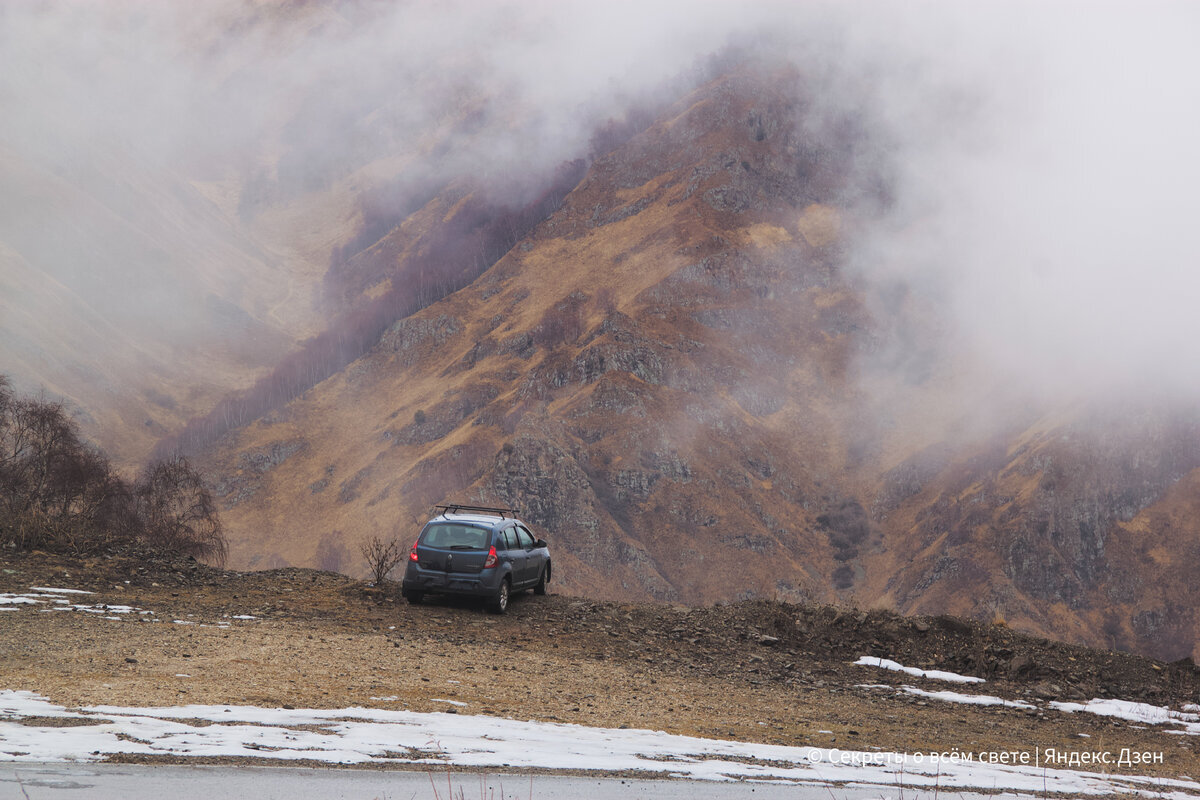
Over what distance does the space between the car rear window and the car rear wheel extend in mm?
770

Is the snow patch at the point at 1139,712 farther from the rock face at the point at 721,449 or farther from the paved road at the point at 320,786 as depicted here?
the rock face at the point at 721,449

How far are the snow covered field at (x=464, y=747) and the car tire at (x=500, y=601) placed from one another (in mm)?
6686

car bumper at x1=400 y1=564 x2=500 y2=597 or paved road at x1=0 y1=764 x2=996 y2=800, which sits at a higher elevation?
car bumper at x1=400 y1=564 x2=500 y2=597

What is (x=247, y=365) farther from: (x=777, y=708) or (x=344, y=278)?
(x=777, y=708)

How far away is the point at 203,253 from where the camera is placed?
18025cm

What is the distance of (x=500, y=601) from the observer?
16328 millimetres

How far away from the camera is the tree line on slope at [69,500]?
57.3 feet

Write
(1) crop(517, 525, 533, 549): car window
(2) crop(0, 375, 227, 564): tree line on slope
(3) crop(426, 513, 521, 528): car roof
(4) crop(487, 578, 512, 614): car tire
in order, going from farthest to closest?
1. (1) crop(517, 525, 533, 549): car window
2. (2) crop(0, 375, 227, 564): tree line on slope
3. (3) crop(426, 513, 521, 528): car roof
4. (4) crop(487, 578, 512, 614): car tire

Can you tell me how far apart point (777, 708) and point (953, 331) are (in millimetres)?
141949

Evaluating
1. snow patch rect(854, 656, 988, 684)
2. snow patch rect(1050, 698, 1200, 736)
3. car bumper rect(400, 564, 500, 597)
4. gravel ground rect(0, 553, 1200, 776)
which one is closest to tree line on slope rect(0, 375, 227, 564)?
gravel ground rect(0, 553, 1200, 776)

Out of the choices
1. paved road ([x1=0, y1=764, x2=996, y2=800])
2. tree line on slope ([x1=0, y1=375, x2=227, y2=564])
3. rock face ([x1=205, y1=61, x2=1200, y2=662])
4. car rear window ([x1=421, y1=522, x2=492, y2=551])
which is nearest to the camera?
paved road ([x1=0, y1=764, x2=996, y2=800])

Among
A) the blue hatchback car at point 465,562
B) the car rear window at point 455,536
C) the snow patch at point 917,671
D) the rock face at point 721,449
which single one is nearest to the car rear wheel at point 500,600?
the blue hatchback car at point 465,562

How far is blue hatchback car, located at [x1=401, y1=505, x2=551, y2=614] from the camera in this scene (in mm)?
16156

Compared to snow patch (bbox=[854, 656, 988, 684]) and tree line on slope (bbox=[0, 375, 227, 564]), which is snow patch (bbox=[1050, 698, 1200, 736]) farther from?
tree line on slope (bbox=[0, 375, 227, 564])
